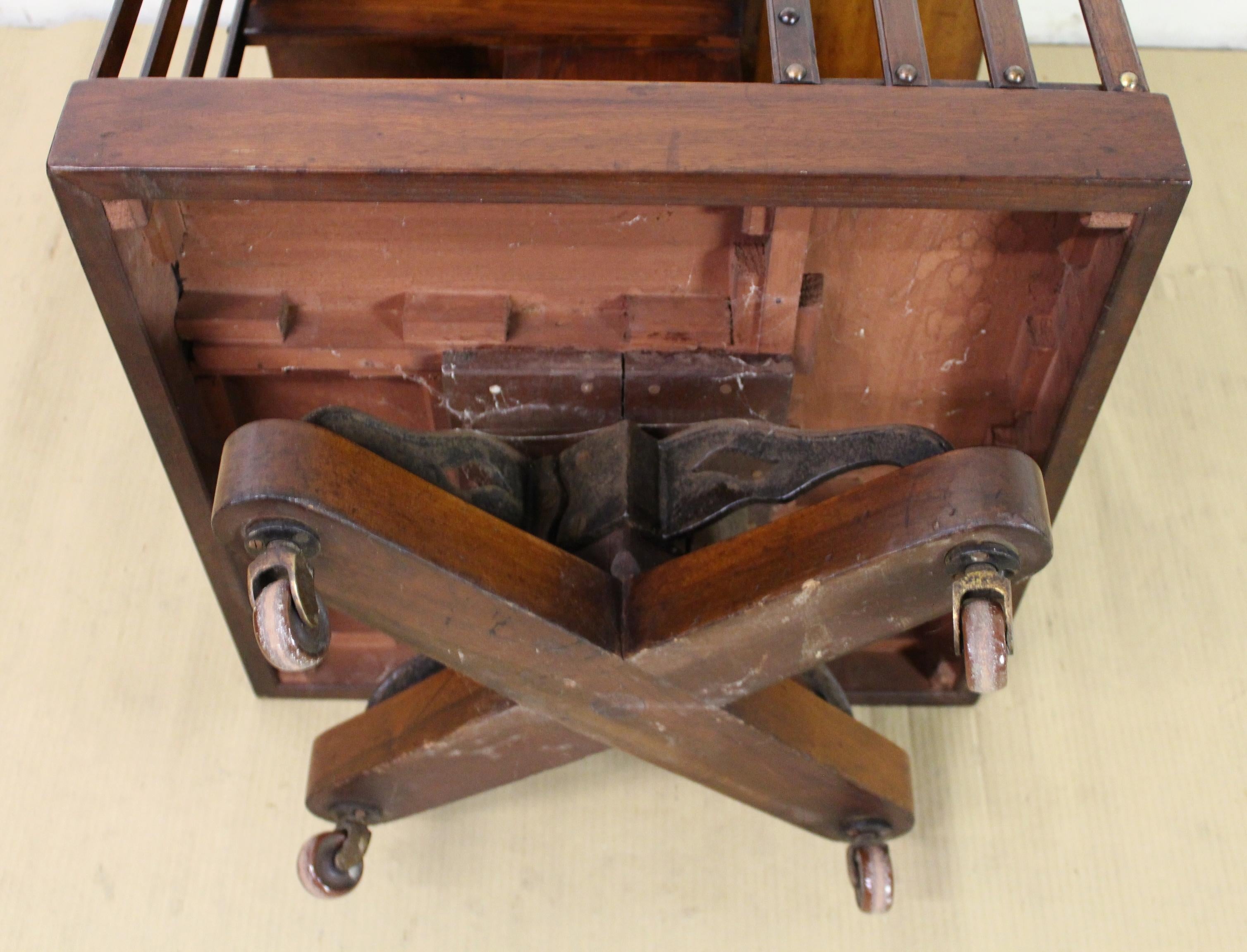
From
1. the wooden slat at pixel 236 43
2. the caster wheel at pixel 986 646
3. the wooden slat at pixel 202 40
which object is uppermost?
the wooden slat at pixel 202 40

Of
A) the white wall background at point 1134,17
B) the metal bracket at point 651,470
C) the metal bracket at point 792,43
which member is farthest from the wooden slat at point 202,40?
the white wall background at point 1134,17

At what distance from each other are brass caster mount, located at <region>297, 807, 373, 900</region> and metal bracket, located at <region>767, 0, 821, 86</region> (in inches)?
26.5

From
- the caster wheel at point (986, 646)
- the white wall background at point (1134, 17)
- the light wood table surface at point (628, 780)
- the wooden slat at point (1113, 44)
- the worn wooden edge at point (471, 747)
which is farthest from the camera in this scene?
the white wall background at point (1134, 17)

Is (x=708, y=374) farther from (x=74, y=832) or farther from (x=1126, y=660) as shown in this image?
(x=74, y=832)

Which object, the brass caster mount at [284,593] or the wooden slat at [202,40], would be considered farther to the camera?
the wooden slat at [202,40]

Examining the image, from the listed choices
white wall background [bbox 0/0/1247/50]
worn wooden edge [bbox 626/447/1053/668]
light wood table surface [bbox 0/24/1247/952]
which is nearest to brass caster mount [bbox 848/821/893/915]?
light wood table surface [bbox 0/24/1247/952]

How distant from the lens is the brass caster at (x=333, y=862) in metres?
1.21

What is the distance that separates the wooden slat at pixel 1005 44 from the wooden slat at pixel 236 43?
53 cm

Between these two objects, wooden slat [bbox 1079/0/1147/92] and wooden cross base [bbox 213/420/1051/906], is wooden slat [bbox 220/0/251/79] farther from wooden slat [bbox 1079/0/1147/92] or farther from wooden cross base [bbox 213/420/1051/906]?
wooden slat [bbox 1079/0/1147/92]

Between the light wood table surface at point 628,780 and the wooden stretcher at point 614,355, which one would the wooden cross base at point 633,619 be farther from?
the light wood table surface at point 628,780

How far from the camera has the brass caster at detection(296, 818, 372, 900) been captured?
1.21 meters

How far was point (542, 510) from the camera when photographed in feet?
3.87

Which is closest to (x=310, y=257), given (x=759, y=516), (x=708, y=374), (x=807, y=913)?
(x=708, y=374)

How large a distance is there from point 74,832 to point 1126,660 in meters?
0.96
